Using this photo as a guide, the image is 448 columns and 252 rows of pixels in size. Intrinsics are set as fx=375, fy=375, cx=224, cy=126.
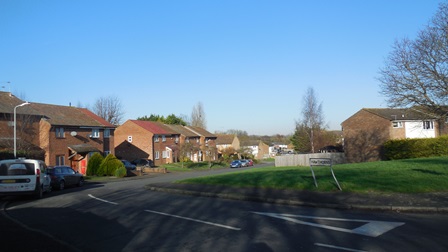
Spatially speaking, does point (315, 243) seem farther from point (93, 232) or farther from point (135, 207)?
point (135, 207)

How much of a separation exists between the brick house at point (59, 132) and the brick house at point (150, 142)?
40.2 ft

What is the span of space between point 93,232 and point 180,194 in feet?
27.4

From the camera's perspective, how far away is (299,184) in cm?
1538

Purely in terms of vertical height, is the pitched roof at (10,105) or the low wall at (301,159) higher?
the pitched roof at (10,105)

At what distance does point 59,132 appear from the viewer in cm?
3975

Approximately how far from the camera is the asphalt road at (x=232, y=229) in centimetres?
709

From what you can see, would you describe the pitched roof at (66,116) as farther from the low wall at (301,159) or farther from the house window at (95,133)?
the low wall at (301,159)

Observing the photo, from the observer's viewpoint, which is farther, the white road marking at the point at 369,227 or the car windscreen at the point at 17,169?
the car windscreen at the point at 17,169

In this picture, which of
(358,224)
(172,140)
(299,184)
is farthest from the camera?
(172,140)

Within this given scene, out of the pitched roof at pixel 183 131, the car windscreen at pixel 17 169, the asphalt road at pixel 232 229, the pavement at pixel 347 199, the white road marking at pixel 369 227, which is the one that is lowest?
the asphalt road at pixel 232 229

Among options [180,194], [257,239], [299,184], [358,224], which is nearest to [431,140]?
[299,184]

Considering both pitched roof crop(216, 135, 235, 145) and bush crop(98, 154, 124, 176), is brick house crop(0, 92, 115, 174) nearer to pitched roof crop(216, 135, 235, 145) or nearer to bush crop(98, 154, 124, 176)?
bush crop(98, 154, 124, 176)

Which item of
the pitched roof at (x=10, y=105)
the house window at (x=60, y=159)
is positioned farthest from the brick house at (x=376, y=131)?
the pitched roof at (x=10, y=105)

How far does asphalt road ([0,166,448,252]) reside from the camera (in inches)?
279
